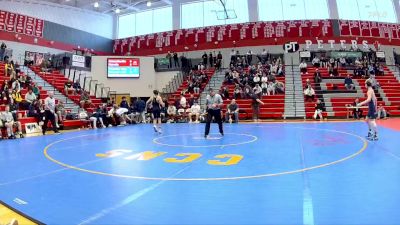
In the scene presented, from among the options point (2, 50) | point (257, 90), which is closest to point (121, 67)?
point (2, 50)

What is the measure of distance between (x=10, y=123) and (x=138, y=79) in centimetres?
1399

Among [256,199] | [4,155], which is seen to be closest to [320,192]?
[256,199]

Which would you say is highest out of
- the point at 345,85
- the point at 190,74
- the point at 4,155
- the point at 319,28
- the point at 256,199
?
the point at 319,28

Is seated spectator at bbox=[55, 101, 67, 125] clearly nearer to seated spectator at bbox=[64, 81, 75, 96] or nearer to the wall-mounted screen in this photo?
seated spectator at bbox=[64, 81, 75, 96]

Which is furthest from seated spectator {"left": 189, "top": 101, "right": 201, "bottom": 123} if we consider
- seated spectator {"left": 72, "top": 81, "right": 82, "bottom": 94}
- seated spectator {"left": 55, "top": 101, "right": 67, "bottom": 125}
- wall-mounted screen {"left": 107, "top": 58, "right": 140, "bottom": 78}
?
wall-mounted screen {"left": 107, "top": 58, "right": 140, "bottom": 78}

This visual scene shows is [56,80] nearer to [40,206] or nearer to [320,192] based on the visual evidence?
[40,206]

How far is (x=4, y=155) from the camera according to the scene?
7.86 metres

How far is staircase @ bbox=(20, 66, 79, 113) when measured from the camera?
1914cm

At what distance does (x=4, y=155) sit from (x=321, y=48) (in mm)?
25182

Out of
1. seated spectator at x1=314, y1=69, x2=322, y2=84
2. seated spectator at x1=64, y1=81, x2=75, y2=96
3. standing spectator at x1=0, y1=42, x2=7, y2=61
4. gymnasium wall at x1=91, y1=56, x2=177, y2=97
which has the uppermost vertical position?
standing spectator at x1=0, y1=42, x2=7, y2=61

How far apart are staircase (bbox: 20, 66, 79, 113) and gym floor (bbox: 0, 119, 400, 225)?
11.7 m

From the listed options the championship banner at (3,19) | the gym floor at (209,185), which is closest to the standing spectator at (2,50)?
the championship banner at (3,19)

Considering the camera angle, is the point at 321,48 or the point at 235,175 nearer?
the point at 235,175

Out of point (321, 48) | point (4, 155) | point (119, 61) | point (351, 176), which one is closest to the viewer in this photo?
point (351, 176)
